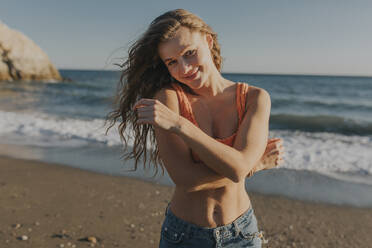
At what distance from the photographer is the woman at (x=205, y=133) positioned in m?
1.66

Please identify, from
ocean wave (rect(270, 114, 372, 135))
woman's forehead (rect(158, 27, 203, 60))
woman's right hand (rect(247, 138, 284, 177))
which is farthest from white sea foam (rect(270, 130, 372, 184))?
woman's forehead (rect(158, 27, 203, 60))

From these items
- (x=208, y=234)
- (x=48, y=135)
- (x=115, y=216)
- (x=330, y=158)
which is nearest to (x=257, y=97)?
(x=208, y=234)

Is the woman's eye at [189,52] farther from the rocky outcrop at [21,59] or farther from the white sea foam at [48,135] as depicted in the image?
the rocky outcrop at [21,59]

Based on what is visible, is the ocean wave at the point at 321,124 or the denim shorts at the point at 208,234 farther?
the ocean wave at the point at 321,124

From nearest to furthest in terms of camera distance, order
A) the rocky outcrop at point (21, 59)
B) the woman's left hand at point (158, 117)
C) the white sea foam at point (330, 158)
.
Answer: the woman's left hand at point (158, 117) < the white sea foam at point (330, 158) < the rocky outcrop at point (21, 59)

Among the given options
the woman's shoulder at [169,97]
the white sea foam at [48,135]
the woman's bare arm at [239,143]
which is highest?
the woman's shoulder at [169,97]

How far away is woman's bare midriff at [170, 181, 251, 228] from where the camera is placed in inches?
69.5

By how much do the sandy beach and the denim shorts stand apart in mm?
2193

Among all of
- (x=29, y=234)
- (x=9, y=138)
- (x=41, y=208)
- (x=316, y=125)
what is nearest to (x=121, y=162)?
(x=41, y=208)

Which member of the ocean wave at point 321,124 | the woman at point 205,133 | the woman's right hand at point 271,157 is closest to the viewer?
the woman at point 205,133

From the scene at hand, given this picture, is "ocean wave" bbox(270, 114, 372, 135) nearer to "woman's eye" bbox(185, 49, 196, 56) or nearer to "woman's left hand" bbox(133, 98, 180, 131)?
"woman's eye" bbox(185, 49, 196, 56)

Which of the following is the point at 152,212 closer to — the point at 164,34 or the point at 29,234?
the point at 29,234

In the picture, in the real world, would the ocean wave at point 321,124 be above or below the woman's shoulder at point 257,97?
below

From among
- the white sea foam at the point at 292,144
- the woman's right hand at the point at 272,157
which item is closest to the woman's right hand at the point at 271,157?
the woman's right hand at the point at 272,157
